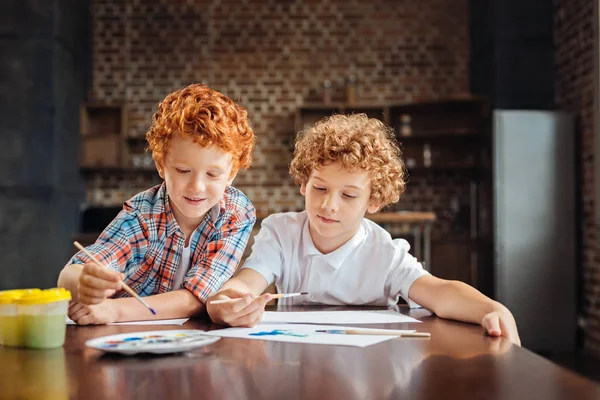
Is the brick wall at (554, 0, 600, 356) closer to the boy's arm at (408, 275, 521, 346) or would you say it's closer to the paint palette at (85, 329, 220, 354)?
the boy's arm at (408, 275, 521, 346)

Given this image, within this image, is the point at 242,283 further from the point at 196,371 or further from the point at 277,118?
the point at 277,118

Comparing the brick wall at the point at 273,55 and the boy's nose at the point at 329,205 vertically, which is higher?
the brick wall at the point at 273,55

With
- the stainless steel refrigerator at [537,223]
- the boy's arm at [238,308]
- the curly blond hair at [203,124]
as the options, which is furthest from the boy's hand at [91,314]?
the stainless steel refrigerator at [537,223]

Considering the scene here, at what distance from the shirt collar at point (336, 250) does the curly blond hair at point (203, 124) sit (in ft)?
0.88

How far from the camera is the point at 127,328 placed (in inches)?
54.4

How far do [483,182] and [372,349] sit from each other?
16.5ft

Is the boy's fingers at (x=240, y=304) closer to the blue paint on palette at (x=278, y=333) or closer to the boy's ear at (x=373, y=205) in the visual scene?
the blue paint on palette at (x=278, y=333)

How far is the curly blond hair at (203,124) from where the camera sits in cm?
167

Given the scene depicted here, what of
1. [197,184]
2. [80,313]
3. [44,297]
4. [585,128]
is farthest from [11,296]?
[585,128]

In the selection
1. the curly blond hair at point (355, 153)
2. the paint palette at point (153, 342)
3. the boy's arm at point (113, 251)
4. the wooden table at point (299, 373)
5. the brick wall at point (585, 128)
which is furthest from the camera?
the brick wall at point (585, 128)

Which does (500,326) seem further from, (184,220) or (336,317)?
(184,220)

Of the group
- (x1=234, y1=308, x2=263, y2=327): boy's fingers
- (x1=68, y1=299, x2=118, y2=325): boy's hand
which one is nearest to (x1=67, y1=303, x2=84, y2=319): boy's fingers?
(x1=68, y1=299, x2=118, y2=325): boy's hand

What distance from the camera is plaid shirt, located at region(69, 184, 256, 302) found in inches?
68.9

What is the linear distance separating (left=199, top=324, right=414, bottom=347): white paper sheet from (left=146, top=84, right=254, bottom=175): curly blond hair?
512 millimetres
